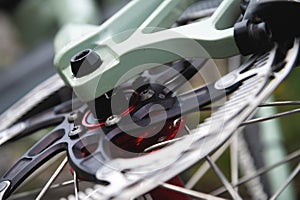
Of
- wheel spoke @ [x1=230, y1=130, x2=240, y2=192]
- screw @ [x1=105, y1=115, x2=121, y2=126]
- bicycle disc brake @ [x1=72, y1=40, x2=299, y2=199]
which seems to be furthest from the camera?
wheel spoke @ [x1=230, y1=130, x2=240, y2=192]

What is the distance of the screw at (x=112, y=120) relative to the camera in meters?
0.44

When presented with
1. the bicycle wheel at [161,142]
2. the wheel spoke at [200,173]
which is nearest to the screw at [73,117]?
the bicycle wheel at [161,142]

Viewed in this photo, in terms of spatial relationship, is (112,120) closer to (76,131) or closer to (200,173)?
(76,131)

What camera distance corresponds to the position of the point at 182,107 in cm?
43

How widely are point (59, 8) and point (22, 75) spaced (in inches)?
8.8

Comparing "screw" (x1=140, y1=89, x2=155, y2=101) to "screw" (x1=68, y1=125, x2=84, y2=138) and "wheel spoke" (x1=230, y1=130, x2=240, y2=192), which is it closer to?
A: "screw" (x1=68, y1=125, x2=84, y2=138)

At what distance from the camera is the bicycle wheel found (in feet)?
1.12

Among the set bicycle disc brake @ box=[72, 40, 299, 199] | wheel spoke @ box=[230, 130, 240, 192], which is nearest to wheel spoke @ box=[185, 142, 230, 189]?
wheel spoke @ box=[230, 130, 240, 192]

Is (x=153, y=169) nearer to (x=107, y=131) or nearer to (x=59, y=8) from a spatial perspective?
(x=107, y=131)

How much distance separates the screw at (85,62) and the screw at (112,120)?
0.10 ft

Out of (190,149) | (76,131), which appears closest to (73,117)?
(76,131)

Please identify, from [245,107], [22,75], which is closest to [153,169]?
[245,107]

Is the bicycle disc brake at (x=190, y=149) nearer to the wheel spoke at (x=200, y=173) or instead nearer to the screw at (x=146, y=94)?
the screw at (x=146, y=94)

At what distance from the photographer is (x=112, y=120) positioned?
1.45ft
